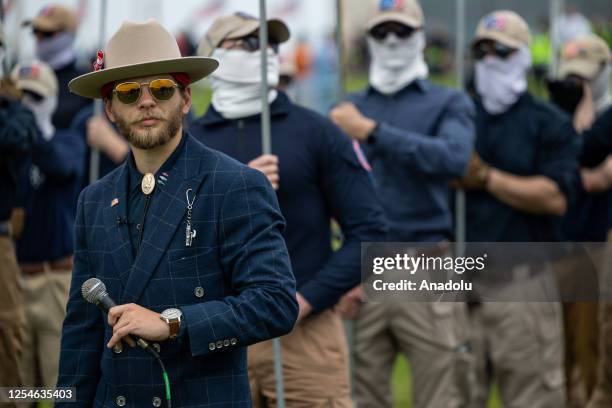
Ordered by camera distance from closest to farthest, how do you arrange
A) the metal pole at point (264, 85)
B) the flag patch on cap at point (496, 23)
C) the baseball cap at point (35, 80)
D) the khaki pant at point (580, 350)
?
the metal pole at point (264, 85) → the baseball cap at point (35, 80) → the flag patch on cap at point (496, 23) → the khaki pant at point (580, 350)

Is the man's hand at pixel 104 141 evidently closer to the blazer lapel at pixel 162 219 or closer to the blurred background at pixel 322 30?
the blurred background at pixel 322 30

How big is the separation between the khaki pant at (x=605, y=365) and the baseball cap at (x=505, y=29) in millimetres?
1601

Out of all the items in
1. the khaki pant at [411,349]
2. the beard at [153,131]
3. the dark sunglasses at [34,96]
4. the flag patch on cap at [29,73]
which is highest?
the flag patch on cap at [29,73]

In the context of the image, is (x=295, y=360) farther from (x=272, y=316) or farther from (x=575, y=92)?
(x=575, y=92)

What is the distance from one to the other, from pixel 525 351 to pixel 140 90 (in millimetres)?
3657

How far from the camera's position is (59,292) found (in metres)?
7.49

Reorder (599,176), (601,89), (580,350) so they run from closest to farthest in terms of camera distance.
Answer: (599,176)
(580,350)
(601,89)

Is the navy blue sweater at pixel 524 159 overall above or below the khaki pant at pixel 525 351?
above

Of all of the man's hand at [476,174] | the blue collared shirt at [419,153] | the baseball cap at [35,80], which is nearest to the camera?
the blue collared shirt at [419,153]

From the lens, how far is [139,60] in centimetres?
437

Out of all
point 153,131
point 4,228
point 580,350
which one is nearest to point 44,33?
point 4,228

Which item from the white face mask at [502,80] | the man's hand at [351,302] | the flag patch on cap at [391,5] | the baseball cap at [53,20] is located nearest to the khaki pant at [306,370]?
the man's hand at [351,302]

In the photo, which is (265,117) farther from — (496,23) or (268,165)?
(496,23)

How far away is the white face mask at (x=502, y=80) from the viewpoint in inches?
304
